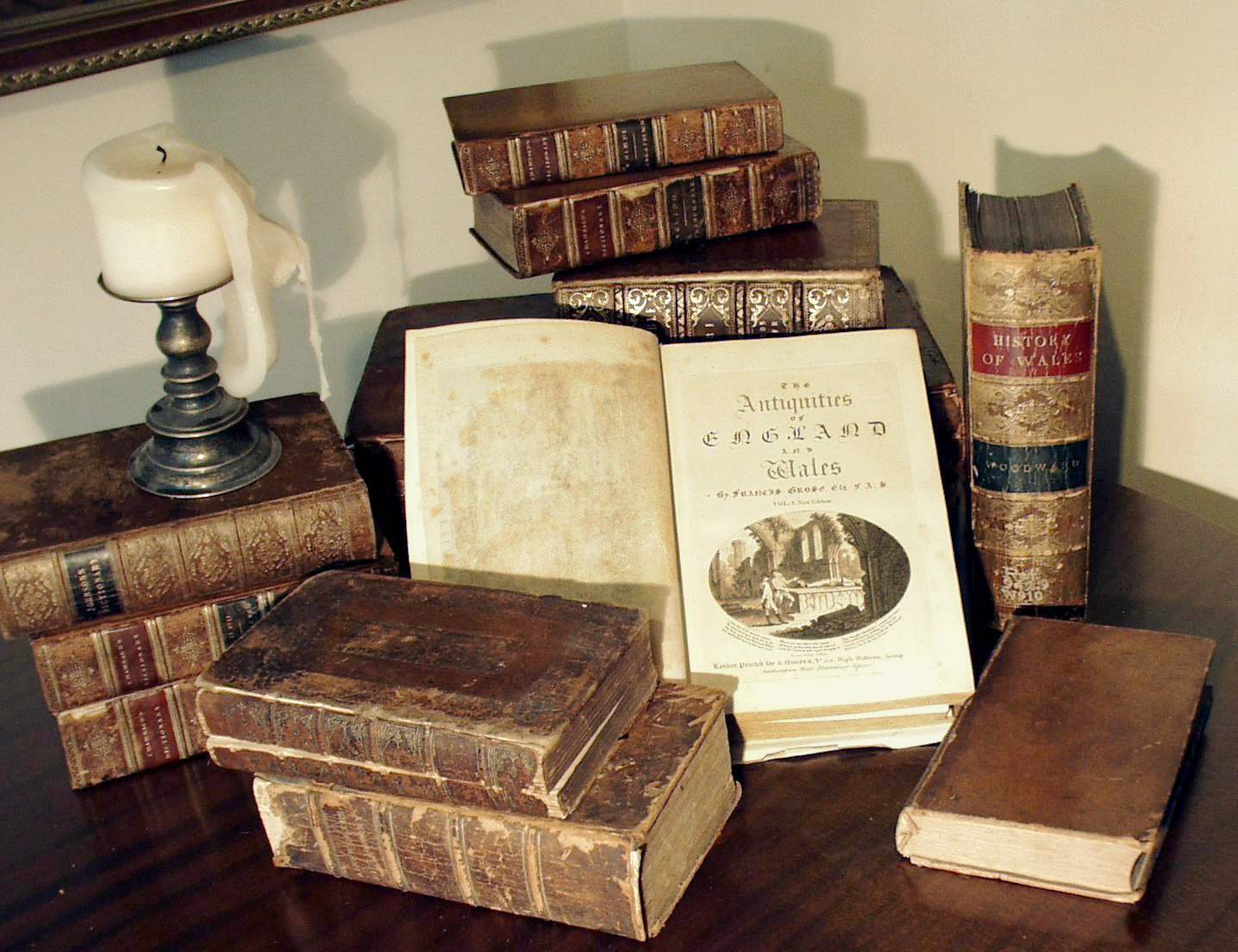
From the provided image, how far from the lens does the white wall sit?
1.26 metres

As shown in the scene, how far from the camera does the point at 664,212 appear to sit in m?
→ 1.22

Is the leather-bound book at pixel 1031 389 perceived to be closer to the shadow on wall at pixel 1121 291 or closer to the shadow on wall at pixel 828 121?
the shadow on wall at pixel 1121 291

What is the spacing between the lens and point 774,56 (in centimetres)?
157

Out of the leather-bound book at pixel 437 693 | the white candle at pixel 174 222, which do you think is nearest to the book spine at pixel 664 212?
the white candle at pixel 174 222

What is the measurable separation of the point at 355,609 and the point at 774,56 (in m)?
0.88

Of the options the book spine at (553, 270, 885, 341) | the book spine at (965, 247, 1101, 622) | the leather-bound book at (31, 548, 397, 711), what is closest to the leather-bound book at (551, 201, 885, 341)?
the book spine at (553, 270, 885, 341)

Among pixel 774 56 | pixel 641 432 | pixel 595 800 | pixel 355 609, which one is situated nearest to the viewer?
pixel 595 800

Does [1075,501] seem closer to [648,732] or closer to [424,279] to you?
[648,732]

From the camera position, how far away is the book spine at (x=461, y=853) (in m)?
0.87

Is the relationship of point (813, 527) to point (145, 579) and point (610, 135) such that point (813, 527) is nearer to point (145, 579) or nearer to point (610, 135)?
point (610, 135)

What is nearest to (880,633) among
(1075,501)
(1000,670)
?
(1000,670)

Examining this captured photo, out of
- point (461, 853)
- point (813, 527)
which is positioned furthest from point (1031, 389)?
point (461, 853)

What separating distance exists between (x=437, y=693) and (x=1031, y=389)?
0.50m

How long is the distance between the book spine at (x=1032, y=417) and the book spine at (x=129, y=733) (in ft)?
2.07
